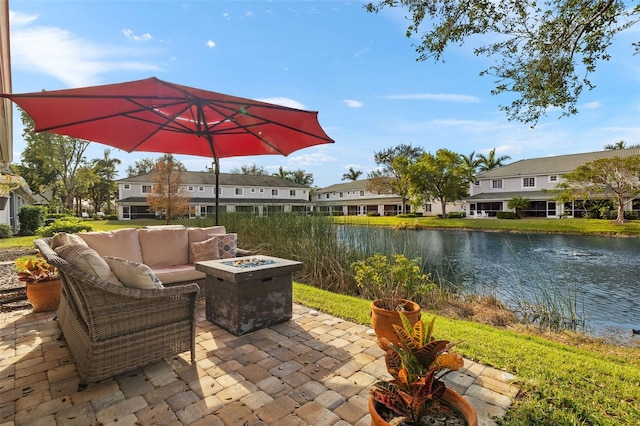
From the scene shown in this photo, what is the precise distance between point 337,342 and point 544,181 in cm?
3011

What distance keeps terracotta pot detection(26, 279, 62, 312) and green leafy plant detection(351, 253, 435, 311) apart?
3.41 m

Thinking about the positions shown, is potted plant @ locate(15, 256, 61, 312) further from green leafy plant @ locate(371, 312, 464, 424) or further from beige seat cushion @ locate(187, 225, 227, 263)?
green leafy plant @ locate(371, 312, 464, 424)

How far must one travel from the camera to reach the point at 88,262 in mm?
2096

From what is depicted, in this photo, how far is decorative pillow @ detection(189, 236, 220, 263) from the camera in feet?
13.9

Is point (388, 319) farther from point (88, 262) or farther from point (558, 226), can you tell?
point (558, 226)

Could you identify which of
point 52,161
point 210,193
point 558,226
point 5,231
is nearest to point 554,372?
point 5,231

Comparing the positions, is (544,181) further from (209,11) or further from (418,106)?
(209,11)

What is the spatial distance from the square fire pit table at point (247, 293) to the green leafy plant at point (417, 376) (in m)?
1.75

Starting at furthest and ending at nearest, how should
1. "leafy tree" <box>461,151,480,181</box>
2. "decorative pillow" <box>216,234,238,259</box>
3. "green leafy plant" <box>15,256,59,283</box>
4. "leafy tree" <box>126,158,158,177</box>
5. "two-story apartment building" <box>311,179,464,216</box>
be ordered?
"leafy tree" <box>126,158,158,177</box> → "leafy tree" <box>461,151,480,181</box> → "two-story apartment building" <box>311,179,464,216</box> → "decorative pillow" <box>216,234,238,259</box> → "green leafy plant" <box>15,256,59,283</box>

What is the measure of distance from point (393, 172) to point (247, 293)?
3628cm

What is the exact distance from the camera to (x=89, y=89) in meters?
2.58

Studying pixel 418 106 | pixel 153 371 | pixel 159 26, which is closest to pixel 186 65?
pixel 159 26

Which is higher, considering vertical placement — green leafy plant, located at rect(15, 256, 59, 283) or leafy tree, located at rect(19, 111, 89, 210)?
leafy tree, located at rect(19, 111, 89, 210)

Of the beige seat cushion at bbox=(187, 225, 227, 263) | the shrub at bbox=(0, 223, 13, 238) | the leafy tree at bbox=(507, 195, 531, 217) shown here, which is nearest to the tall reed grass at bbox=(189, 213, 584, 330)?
the beige seat cushion at bbox=(187, 225, 227, 263)
